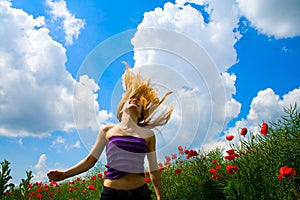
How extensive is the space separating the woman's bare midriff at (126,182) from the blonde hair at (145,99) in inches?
28.6

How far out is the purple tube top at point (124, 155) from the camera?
3.05 metres

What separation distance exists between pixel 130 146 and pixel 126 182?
36cm

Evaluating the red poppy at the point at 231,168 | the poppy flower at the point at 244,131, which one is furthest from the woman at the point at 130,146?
the poppy flower at the point at 244,131

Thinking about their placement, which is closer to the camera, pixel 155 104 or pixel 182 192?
pixel 155 104

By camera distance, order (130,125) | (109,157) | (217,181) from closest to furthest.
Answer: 1. (109,157)
2. (130,125)
3. (217,181)

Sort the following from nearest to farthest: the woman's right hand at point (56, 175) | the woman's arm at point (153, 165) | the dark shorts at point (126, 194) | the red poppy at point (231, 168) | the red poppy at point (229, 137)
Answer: the dark shorts at point (126, 194) < the woman's right hand at point (56, 175) < the woman's arm at point (153, 165) < the red poppy at point (231, 168) < the red poppy at point (229, 137)

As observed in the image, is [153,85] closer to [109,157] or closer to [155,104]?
[155,104]

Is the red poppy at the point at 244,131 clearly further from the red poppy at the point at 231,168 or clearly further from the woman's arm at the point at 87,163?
the woman's arm at the point at 87,163

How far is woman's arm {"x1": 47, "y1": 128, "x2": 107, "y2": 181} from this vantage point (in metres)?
3.20

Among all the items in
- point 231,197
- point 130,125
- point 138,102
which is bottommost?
point 231,197

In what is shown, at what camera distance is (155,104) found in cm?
376

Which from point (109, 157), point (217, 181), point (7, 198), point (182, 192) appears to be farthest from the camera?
point (7, 198)

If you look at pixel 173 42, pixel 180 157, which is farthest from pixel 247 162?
pixel 180 157

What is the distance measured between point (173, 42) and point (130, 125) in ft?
3.58
